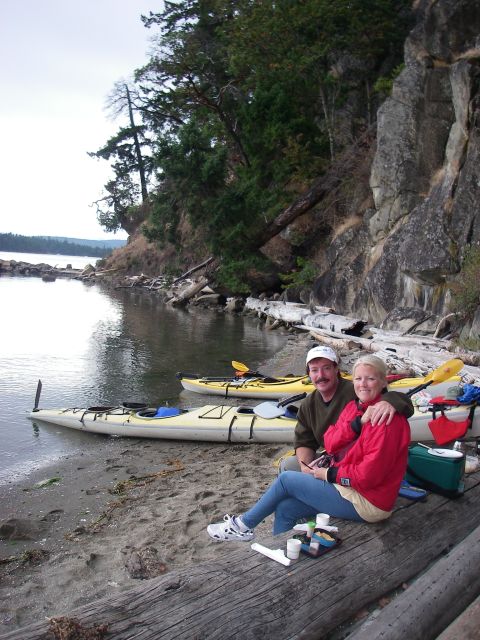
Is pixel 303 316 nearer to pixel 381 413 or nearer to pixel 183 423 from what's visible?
pixel 183 423

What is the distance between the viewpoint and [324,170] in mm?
25203

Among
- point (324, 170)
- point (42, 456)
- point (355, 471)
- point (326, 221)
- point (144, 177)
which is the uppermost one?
point (144, 177)

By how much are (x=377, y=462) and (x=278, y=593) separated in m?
0.95

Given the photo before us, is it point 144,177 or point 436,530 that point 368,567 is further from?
point 144,177

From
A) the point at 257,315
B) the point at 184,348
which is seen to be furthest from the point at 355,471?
the point at 257,315

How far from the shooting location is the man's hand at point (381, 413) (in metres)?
3.15

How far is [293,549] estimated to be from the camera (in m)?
3.00

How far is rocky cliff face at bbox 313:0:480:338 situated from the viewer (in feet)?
44.7

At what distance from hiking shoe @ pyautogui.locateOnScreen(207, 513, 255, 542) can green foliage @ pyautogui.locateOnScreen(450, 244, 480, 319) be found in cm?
924

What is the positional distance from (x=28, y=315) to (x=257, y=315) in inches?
419

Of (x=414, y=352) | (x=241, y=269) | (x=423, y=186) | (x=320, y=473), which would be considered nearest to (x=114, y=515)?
(x=320, y=473)

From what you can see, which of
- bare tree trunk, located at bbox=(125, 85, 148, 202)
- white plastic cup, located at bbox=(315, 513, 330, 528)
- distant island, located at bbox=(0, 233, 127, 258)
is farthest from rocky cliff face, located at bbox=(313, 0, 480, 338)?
distant island, located at bbox=(0, 233, 127, 258)

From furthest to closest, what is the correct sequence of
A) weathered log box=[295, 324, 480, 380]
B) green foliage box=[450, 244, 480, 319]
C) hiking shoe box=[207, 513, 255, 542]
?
green foliage box=[450, 244, 480, 319], weathered log box=[295, 324, 480, 380], hiking shoe box=[207, 513, 255, 542]

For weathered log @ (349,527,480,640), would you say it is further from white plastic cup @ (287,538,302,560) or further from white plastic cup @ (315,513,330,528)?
white plastic cup @ (315,513,330,528)
